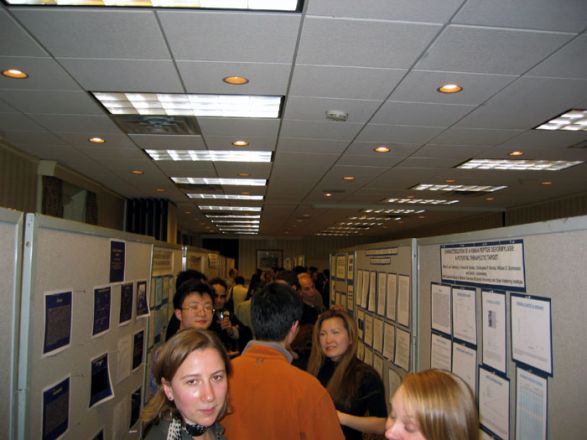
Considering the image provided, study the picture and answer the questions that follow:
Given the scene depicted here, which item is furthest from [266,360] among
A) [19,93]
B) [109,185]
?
[109,185]

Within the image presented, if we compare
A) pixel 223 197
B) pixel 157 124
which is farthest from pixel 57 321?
pixel 223 197

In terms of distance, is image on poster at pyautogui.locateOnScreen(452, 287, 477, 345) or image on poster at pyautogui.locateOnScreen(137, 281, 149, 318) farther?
image on poster at pyautogui.locateOnScreen(137, 281, 149, 318)

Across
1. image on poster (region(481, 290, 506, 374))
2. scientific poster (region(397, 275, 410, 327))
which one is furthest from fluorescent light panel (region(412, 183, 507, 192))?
image on poster (region(481, 290, 506, 374))

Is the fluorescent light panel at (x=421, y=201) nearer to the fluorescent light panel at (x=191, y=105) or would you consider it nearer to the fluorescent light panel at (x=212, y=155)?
the fluorescent light panel at (x=212, y=155)

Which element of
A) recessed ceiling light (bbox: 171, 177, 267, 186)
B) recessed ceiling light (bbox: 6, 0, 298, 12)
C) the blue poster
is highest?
recessed ceiling light (bbox: 6, 0, 298, 12)

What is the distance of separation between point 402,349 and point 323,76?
2.59 meters

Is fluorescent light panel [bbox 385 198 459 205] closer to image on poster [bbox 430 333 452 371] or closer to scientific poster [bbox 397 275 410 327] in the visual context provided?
scientific poster [bbox 397 275 410 327]

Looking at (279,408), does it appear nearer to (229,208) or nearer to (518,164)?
(518,164)

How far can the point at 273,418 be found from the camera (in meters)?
1.93

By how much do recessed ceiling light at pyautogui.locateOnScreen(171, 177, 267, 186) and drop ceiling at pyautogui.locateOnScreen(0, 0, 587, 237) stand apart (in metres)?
1.26

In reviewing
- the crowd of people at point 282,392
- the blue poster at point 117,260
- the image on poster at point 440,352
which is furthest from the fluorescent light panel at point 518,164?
the blue poster at point 117,260

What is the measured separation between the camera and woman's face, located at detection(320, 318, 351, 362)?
2.82m

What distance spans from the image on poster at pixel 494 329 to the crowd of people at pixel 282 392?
0.38 metres

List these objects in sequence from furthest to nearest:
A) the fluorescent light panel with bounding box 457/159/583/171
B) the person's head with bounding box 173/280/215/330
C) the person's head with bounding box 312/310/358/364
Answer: the fluorescent light panel with bounding box 457/159/583/171, the person's head with bounding box 173/280/215/330, the person's head with bounding box 312/310/358/364
